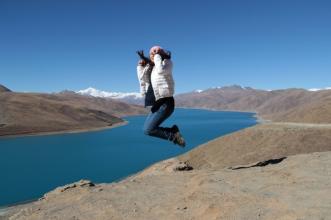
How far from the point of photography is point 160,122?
11.1 m

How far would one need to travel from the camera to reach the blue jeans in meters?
10.9

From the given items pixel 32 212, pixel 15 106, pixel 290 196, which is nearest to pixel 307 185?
pixel 290 196

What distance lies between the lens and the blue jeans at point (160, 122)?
1091 cm

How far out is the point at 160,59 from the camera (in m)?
10.4

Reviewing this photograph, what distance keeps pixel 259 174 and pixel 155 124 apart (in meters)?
3.04

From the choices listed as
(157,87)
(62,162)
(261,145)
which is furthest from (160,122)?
(62,162)

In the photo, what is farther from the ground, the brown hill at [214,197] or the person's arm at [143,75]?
the person's arm at [143,75]

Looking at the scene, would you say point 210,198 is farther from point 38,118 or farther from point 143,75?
point 38,118

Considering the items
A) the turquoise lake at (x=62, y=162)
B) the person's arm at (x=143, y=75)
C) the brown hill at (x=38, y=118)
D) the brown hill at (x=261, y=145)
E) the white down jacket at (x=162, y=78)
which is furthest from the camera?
the brown hill at (x=38, y=118)

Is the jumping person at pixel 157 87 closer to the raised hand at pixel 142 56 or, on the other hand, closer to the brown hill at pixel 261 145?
the raised hand at pixel 142 56

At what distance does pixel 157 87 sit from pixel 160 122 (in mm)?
1085

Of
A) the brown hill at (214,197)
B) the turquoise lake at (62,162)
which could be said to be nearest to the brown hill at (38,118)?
the turquoise lake at (62,162)

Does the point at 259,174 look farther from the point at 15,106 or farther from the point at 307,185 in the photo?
the point at 15,106

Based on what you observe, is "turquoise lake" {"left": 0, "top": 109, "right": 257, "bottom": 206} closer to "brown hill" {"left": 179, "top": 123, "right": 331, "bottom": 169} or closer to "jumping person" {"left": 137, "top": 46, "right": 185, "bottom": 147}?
"brown hill" {"left": 179, "top": 123, "right": 331, "bottom": 169}
